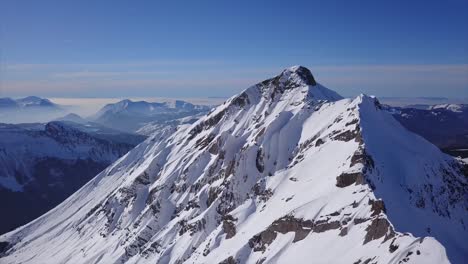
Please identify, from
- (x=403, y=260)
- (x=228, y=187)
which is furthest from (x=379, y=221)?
(x=228, y=187)

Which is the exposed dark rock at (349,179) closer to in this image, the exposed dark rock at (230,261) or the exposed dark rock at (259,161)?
the exposed dark rock at (230,261)

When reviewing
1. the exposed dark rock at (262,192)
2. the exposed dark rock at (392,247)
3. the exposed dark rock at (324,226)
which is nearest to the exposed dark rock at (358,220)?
the exposed dark rock at (324,226)

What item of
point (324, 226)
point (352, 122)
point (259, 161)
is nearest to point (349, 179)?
point (324, 226)

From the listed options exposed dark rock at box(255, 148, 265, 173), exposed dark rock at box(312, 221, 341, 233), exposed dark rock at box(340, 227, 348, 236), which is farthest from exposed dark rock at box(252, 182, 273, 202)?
exposed dark rock at box(340, 227, 348, 236)

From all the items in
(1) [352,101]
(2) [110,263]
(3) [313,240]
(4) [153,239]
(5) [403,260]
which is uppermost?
(1) [352,101]

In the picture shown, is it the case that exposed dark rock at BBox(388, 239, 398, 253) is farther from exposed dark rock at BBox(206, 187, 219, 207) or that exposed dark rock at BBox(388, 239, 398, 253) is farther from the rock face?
exposed dark rock at BBox(206, 187, 219, 207)

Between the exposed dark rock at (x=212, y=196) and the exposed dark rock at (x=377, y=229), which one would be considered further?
the exposed dark rock at (x=212, y=196)

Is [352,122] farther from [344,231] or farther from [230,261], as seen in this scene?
[230,261]

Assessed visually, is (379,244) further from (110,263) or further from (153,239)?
(110,263)
